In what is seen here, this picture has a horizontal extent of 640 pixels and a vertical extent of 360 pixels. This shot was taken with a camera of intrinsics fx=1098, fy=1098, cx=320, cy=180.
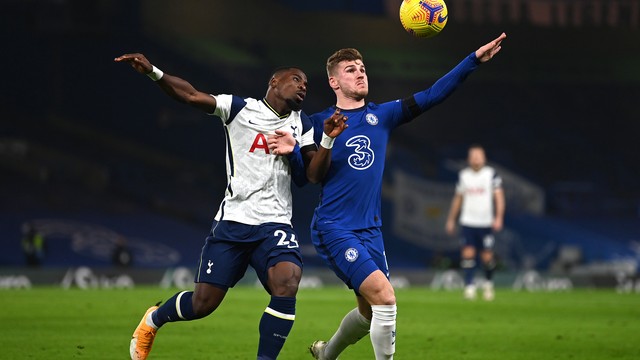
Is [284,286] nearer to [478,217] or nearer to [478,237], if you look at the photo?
[478,217]

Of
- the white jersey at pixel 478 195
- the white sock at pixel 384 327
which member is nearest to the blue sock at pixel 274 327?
the white sock at pixel 384 327

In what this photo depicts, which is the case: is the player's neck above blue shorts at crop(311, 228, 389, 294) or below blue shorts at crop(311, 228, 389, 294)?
above

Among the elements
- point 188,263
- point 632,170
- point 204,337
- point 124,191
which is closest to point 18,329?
point 204,337

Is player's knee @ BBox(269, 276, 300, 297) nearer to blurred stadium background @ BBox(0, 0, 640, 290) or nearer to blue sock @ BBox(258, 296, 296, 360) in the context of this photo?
blue sock @ BBox(258, 296, 296, 360)

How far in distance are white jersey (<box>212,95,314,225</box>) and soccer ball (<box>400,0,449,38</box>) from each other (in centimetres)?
123

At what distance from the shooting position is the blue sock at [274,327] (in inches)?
300

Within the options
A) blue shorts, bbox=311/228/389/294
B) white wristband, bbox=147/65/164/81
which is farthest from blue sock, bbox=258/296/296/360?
white wristband, bbox=147/65/164/81

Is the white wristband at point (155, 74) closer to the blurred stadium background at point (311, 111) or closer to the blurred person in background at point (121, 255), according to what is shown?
the blurred person in background at point (121, 255)

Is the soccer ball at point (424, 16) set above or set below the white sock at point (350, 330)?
above

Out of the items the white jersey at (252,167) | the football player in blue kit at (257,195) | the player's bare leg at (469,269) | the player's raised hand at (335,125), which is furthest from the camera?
the player's bare leg at (469,269)

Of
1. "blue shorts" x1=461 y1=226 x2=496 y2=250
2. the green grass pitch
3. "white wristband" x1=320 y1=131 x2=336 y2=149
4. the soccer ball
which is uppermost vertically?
the soccer ball

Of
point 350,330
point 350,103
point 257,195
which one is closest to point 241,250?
point 257,195

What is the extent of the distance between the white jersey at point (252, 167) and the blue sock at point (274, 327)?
0.62m

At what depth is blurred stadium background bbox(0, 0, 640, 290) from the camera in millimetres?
30125
